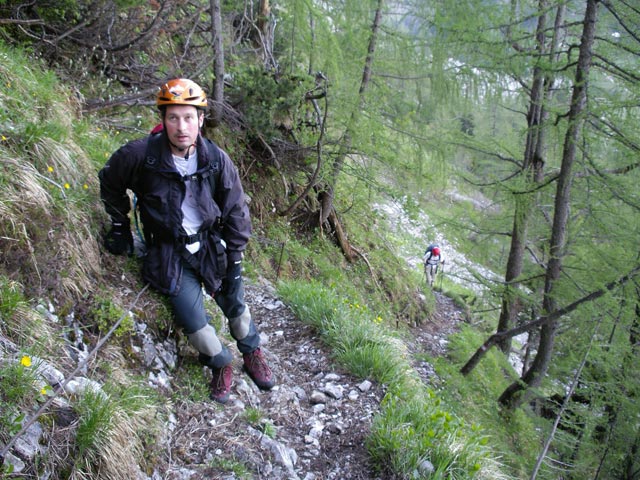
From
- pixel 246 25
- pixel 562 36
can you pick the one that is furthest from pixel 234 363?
pixel 562 36

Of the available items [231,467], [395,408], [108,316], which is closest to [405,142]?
[395,408]

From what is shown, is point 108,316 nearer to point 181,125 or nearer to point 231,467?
point 231,467

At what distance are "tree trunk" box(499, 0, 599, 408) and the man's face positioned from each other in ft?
19.5

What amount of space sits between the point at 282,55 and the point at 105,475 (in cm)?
906

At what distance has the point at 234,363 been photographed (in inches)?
175

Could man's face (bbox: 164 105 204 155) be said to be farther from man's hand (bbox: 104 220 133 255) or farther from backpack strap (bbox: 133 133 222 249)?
man's hand (bbox: 104 220 133 255)

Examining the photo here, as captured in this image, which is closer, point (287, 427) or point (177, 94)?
point (177, 94)

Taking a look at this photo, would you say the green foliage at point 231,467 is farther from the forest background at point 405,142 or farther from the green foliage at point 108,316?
the green foliage at point 108,316

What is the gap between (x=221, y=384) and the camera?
388 cm

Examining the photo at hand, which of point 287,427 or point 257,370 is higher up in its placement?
point 257,370

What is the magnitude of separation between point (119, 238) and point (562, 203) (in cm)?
725

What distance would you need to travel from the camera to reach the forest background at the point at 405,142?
433 centimetres

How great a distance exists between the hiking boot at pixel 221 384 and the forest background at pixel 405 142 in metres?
1.06

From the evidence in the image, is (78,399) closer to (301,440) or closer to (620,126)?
(301,440)
